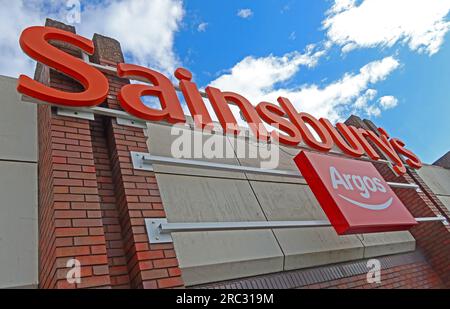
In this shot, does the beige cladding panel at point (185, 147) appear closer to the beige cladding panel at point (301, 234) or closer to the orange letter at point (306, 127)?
the beige cladding panel at point (301, 234)

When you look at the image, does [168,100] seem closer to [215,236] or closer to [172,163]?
[172,163]

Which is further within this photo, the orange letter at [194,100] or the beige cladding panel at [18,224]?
the orange letter at [194,100]

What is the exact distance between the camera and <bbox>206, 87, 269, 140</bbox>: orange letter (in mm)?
4715

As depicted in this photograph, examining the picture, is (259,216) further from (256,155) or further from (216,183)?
(256,155)

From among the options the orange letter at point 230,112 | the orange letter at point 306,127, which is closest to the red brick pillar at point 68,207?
the orange letter at point 230,112

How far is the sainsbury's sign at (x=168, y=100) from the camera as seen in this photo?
3.57 metres

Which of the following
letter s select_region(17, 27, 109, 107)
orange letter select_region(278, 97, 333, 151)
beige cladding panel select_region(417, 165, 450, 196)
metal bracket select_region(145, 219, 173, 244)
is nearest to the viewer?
metal bracket select_region(145, 219, 173, 244)

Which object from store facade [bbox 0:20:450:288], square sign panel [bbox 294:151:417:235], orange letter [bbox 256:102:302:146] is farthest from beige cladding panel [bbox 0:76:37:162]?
square sign panel [bbox 294:151:417:235]

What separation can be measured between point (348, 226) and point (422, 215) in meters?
3.62

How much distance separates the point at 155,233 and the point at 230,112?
2.43 m

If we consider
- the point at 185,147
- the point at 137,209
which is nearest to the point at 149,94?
the point at 185,147

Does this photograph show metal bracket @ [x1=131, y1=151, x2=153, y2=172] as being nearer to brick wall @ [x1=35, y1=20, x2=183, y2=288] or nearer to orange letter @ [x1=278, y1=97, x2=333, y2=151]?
brick wall @ [x1=35, y1=20, x2=183, y2=288]

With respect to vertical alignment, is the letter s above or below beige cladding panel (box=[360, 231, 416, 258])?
above

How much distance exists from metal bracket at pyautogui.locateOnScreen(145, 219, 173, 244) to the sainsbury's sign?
4.49 ft
